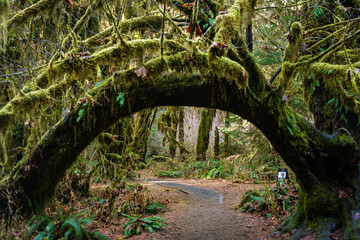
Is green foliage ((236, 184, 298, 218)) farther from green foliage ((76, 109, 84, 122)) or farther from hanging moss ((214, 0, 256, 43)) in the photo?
green foliage ((76, 109, 84, 122))

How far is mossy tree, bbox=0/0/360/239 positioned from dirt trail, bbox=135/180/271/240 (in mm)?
1403

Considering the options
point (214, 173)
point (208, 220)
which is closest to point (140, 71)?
point (208, 220)

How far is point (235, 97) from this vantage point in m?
4.57

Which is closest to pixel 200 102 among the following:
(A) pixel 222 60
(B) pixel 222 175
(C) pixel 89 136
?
Answer: (A) pixel 222 60

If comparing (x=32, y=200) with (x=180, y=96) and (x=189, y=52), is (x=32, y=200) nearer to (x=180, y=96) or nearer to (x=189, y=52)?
(x=180, y=96)

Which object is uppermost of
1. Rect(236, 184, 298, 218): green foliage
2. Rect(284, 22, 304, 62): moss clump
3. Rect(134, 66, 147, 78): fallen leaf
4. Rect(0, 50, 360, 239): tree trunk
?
Rect(284, 22, 304, 62): moss clump

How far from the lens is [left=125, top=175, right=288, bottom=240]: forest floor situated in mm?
6020

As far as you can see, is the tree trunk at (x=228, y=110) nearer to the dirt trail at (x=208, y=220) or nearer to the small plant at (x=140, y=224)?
the dirt trail at (x=208, y=220)

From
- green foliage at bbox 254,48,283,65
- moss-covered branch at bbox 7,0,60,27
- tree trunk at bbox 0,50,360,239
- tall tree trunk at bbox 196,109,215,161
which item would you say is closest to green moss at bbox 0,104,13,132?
tree trunk at bbox 0,50,360,239

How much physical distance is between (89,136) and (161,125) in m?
10.6

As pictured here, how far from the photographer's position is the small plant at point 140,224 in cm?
609

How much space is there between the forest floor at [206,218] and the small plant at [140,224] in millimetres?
155

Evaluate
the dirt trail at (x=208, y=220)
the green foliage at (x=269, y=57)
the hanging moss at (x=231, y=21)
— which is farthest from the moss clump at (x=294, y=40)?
the green foliage at (x=269, y=57)

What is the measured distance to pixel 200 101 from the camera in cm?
465
